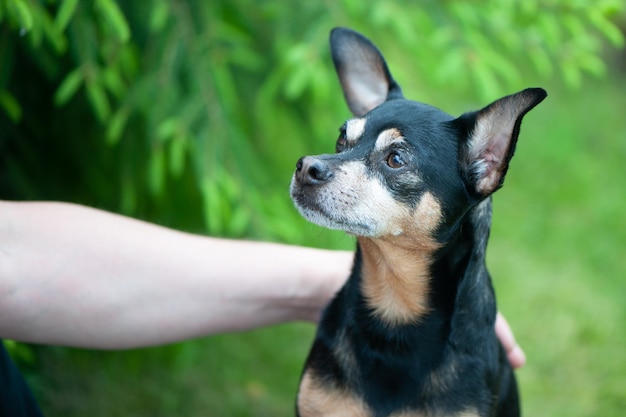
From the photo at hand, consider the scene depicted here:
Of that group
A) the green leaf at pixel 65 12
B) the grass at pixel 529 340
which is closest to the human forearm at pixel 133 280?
the green leaf at pixel 65 12

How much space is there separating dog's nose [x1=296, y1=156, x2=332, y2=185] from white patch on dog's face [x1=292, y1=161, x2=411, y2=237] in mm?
26

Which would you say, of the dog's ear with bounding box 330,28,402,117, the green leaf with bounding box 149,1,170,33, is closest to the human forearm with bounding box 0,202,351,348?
the dog's ear with bounding box 330,28,402,117

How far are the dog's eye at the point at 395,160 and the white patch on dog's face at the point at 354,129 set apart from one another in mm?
147

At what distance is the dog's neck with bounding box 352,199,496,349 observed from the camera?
2.35 m

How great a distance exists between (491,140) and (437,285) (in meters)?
0.50

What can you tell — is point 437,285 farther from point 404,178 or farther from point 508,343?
point 508,343

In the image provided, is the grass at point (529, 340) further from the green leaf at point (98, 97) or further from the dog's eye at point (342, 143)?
the dog's eye at point (342, 143)

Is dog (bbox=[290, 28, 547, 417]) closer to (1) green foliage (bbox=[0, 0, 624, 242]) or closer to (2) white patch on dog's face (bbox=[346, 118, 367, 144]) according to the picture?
(2) white patch on dog's face (bbox=[346, 118, 367, 144])

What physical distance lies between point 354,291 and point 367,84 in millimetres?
781

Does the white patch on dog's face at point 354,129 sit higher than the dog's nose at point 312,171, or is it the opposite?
the white patch on dog's face at point 354,129

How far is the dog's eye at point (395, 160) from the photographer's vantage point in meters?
2.36

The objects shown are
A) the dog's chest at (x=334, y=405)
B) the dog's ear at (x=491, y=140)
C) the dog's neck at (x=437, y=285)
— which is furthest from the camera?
the dog's neck at (x=437, y=285)

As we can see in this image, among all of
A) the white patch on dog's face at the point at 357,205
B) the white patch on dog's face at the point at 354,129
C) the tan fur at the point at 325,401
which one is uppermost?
the white patch on dog's face at the point at 354,129

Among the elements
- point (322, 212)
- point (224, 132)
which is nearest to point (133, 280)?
point (322, 212)
